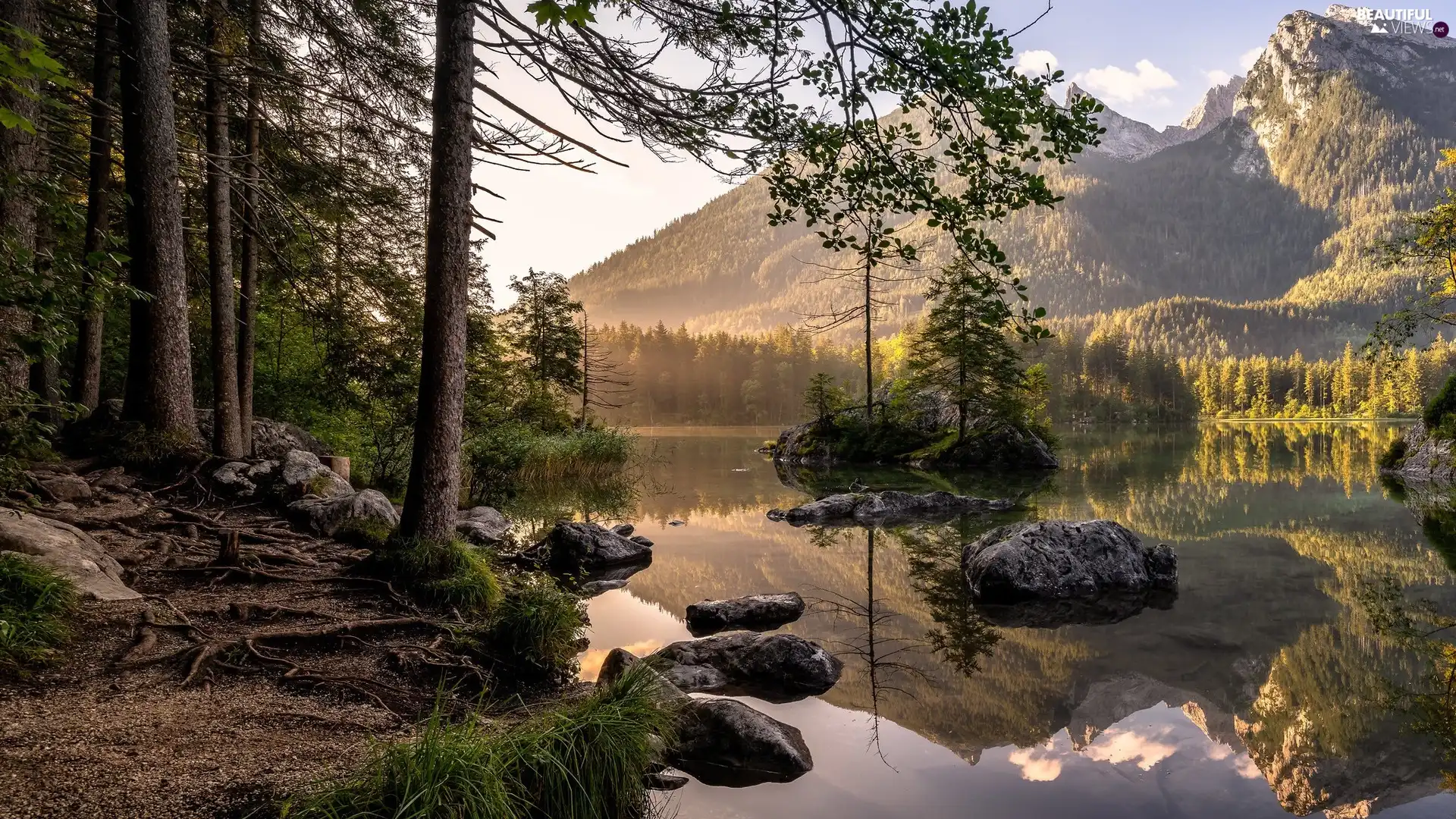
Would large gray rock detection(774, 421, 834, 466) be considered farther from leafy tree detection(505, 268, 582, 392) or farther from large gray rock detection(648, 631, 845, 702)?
large gray rock detection(648, 631, 845, 702)

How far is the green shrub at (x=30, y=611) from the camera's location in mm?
4316

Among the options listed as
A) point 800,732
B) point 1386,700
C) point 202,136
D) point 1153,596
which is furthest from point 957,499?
point 202,136

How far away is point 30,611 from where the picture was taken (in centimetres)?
469

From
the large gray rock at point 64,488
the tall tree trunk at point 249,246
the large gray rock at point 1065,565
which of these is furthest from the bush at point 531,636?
the tall tree trunk at point 249,246

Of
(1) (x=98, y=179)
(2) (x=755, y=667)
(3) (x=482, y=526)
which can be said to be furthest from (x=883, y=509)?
(1) (x=98, y=179)

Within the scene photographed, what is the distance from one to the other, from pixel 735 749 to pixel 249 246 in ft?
42.0

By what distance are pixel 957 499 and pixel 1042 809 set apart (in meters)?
Answer: 14.4

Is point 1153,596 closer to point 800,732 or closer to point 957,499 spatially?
point 800,732

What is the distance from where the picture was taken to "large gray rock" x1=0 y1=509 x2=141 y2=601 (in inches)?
213

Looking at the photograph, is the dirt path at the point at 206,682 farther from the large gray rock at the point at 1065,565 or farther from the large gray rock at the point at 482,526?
the large gray rock at the point at 1065,565

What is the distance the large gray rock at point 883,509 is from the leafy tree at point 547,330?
18733 millimetres

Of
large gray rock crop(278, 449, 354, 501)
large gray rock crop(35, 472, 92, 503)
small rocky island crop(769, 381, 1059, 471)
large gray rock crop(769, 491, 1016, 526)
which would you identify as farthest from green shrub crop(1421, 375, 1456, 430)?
large gray rock crop(35, 472, 92, 503)

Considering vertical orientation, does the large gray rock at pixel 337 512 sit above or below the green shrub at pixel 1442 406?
below

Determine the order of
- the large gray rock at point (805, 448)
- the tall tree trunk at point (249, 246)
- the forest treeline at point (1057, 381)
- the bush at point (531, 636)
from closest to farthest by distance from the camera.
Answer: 1. the bush at point (531, 636)
2. the tall tree trunk at point (249, 246)
3. the large gray rock at point (805, 448)
4. the forest treeline at point (1057, 381)
